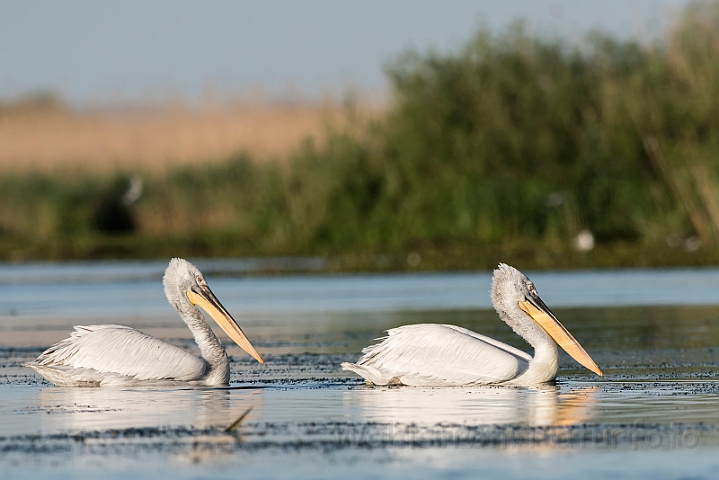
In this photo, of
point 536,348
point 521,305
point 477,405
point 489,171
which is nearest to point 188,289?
point 521,305

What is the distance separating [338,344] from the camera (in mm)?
12719

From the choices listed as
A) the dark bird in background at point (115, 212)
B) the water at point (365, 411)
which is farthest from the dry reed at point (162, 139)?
the water at point (365, 411)

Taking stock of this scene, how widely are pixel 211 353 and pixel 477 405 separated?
2244 mm

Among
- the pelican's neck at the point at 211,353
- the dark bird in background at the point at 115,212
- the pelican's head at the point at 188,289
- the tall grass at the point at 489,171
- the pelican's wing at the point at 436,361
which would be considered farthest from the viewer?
the dark bird in background at the point at 115,212

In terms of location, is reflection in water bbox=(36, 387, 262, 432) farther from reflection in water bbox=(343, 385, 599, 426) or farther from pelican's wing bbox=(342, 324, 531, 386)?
pelican's wing bbox=(342, 324, 531, 386)

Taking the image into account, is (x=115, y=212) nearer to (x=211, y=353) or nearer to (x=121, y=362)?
(x=211, y=353)

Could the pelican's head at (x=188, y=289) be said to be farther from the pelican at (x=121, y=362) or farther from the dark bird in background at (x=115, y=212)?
the dark bird in background at (x=115, y=212)

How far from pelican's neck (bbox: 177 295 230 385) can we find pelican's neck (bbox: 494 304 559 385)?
1958 mm

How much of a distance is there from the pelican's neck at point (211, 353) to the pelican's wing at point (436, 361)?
0.85 m

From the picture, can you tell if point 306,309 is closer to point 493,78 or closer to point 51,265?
point 51,265

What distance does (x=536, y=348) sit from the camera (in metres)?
10.1

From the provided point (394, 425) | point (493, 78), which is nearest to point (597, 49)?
point (493, 78)

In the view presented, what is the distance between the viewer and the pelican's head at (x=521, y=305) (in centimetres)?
1042

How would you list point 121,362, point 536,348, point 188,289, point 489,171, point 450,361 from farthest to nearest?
point 489,171, point 188,289, point 536,348, point 121,362, point 450,361
